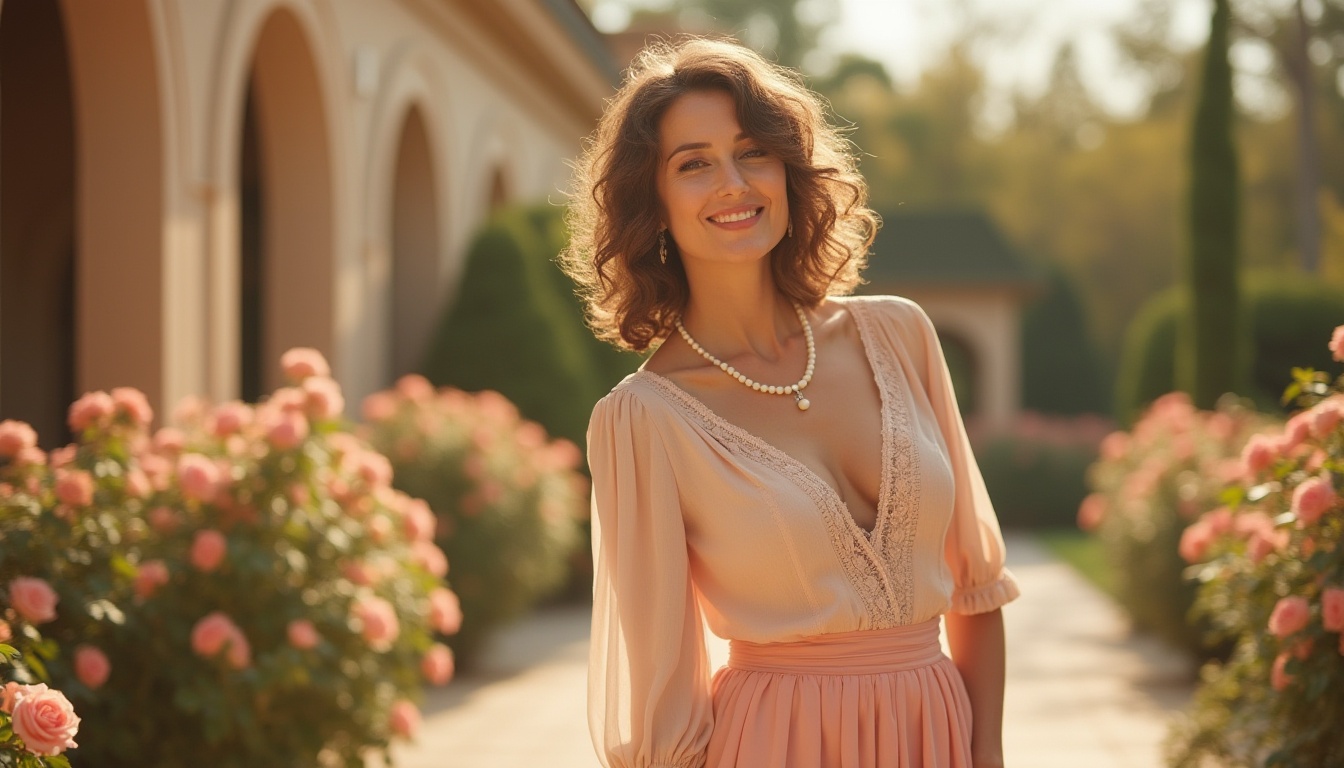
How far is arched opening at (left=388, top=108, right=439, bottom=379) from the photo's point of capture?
37.1 feet

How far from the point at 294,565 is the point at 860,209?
2.57 metres

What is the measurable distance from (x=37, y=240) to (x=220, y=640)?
22.0 feet

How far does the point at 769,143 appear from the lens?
2619 mm

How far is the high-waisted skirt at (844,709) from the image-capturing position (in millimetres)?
2488

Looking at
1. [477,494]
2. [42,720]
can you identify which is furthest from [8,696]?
[477,494]

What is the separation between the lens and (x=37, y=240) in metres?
9.89

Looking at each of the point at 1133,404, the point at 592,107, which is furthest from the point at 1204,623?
the point at 592,107

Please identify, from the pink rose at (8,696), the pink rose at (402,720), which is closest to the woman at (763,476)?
the pink rose at (8,696)

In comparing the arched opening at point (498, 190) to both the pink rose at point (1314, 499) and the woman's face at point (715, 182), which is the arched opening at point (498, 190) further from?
the woman's face at point (715, 182)

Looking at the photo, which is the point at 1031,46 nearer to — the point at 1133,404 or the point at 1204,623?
the point at 1133,404

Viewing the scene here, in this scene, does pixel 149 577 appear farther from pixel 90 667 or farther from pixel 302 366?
pixel 302 366

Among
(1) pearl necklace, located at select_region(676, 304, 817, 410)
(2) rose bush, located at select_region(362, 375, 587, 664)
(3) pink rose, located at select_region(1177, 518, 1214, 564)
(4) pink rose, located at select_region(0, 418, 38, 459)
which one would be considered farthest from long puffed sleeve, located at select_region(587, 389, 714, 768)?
(2) rose bush, located at select_region(362, 375, 587, 664)

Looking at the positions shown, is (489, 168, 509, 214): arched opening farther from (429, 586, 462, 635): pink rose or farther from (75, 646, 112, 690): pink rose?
(75, 646, 112, 690): pink rose

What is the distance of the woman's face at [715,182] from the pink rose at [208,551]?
2.42 m
